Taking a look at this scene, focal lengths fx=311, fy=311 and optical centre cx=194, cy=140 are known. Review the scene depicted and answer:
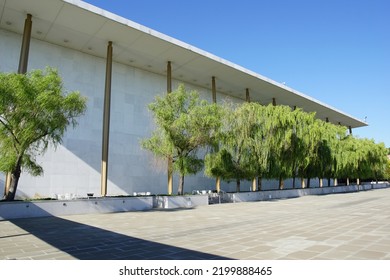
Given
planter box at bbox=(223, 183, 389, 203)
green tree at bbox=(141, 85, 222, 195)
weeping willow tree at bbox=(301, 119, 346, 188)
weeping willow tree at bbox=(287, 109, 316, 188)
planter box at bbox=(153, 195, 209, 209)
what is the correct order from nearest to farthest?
1. planter box at bbox=(153, 195, 209, 209)
2. green tree at bbox=(141, 85, 222, 195)
3. planter box at bbox=(223, 183, 389, 203)
4. weeping willow tree at bbox=(287, 109, 316, 188)
5. weeping willow tree at bbox=(301, 119, 346, 188)

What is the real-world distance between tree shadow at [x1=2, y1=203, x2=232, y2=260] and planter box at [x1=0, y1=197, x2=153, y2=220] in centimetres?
329

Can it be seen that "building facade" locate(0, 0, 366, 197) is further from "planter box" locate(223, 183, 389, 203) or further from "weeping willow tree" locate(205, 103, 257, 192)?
"planter box" locate(223, 183, 389, 203)

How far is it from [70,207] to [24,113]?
4.14 m

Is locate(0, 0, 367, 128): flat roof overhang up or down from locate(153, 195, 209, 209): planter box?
up

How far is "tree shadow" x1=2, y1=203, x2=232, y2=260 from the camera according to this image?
5.20m

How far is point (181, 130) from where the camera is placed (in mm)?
16547

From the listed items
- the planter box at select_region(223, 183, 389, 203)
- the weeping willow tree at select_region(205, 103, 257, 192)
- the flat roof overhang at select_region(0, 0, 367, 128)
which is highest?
the flat roof overhang at select_region(0, 0, 367, 128)

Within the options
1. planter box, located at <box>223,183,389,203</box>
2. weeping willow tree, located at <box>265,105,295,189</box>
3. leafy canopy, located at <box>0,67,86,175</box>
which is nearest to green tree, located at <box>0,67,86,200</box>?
leafy canopy, located at <box>0,67,86,175</box>

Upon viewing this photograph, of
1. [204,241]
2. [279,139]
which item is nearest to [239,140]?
[279,139]

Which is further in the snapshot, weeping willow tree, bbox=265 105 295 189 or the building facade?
weeping willow tree, bbox=265 105 295 189

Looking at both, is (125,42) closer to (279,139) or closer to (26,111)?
(26,111)
